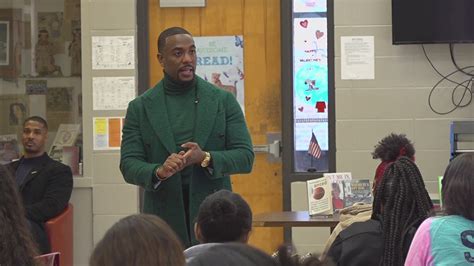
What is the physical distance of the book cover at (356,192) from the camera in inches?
215

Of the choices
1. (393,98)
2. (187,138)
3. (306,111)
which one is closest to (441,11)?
(393,98)

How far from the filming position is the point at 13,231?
2.80 m

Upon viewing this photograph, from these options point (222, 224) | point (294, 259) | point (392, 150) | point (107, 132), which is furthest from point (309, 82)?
point (294, 259)

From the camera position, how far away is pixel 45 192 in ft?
21.5

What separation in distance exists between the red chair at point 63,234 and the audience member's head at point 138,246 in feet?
14.2

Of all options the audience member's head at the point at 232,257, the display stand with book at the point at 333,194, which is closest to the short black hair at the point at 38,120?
the display stand with book at the point at 333,194

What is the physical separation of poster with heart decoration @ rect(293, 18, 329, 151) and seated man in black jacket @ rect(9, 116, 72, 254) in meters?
1.78

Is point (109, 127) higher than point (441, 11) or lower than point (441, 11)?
lower

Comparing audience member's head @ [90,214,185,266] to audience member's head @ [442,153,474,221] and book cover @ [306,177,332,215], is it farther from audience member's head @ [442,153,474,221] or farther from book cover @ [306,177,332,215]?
book cover @ [306,177,332,215]

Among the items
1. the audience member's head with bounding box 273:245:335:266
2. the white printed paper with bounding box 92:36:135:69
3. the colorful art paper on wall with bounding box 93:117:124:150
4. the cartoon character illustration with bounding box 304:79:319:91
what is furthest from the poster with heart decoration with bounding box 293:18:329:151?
the audience member's head with bounding box 273:245:335:266

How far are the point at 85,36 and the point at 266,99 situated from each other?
1.46 m

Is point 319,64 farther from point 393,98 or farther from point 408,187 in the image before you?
point 408,187

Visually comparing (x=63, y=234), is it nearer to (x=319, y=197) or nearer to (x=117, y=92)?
(x=117, y=92)

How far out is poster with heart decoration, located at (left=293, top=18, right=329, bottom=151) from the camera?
22.9 ft
